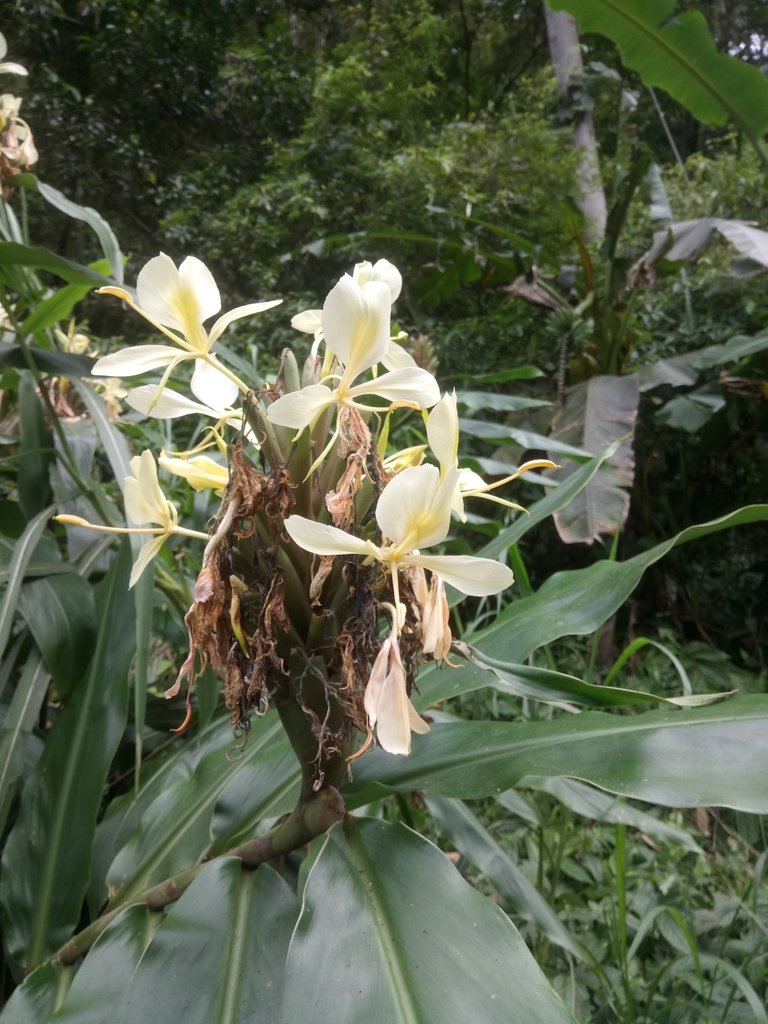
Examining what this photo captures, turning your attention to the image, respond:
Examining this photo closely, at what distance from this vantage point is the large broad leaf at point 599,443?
1.76 metres

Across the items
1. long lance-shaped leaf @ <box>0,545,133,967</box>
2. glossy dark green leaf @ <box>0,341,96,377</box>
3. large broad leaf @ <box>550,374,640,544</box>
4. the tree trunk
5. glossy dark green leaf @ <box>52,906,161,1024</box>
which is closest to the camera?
glossy dark green leaf @ <box>52,906,161,1024</box>

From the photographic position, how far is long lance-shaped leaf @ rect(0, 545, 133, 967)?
0.68 meters

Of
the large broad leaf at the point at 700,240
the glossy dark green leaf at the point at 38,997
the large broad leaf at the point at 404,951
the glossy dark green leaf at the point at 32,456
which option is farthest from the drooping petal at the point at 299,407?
the large broad leaf at the point at 700,240

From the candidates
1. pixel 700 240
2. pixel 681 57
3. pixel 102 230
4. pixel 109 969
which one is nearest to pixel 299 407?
pixel 109 969

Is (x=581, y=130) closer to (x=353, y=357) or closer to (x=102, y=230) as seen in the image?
(x=102, y=230)

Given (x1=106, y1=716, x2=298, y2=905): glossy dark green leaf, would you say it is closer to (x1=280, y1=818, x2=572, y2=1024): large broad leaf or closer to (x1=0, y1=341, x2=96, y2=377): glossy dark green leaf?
(x1=280, y1=818, x2=572, y2=1024): large broad leaf

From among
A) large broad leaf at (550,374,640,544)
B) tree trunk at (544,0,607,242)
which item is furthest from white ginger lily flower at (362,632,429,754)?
tree trunk at (544,0,607,242)

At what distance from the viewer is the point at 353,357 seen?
1.29ft

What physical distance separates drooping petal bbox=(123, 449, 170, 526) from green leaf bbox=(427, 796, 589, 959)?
1.51ft

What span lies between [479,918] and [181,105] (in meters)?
6.31

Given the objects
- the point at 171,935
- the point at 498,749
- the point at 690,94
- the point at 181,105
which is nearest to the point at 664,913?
the point at 498,749

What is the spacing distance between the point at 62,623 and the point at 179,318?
0.55 metres

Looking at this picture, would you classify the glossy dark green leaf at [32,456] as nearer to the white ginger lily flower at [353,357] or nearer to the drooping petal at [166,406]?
the drooping petal at [166,406]

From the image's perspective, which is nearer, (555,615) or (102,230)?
(555,615)
